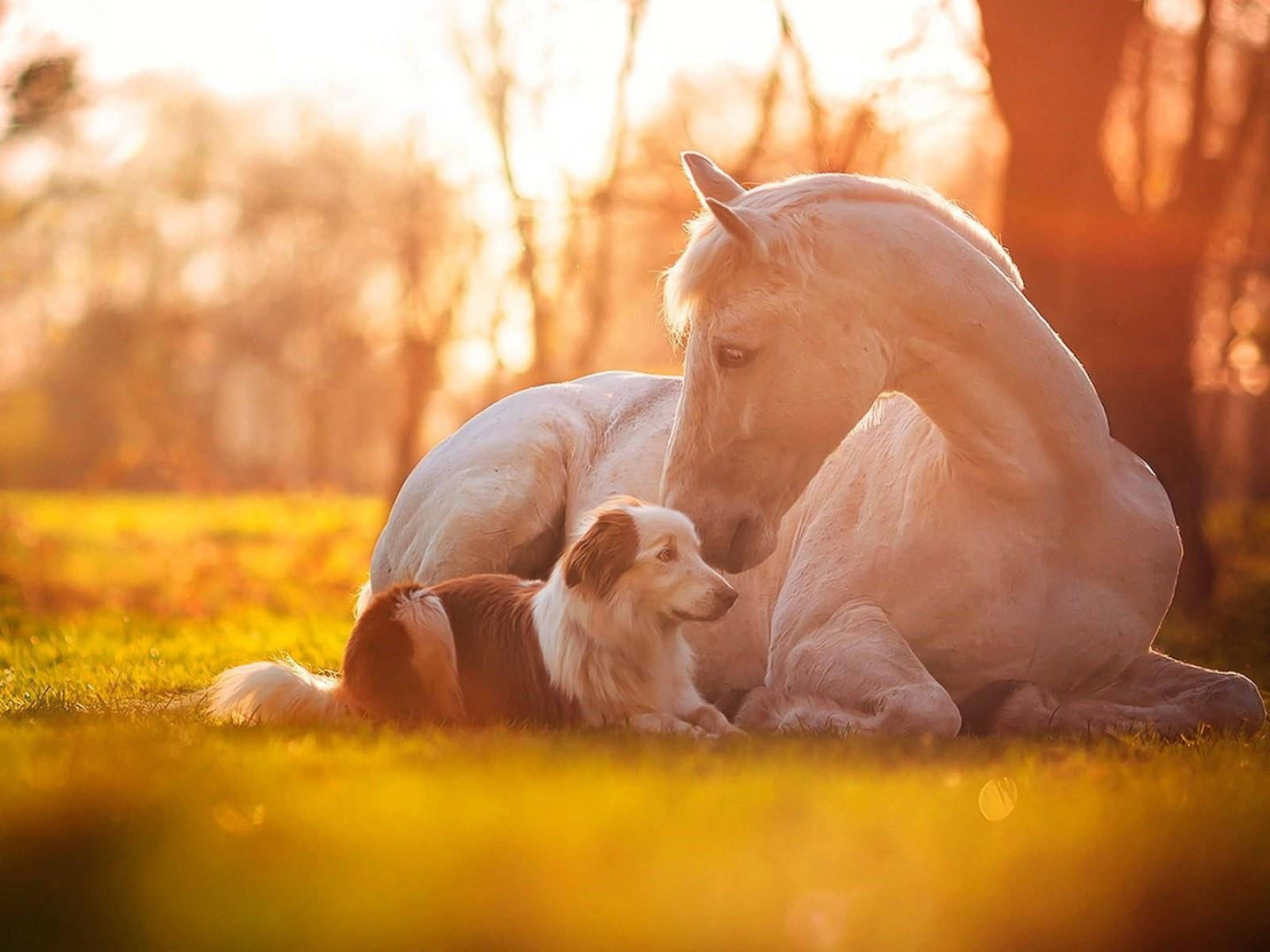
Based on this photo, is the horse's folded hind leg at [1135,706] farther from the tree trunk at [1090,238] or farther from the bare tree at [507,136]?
the bare tree at [507,136]

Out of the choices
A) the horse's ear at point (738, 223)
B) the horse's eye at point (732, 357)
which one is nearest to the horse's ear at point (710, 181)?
the horse's ear at point (738, 223)

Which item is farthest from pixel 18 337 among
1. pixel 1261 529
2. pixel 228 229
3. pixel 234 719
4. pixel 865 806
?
pixel 865 806

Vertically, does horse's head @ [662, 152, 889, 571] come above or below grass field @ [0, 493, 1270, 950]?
above

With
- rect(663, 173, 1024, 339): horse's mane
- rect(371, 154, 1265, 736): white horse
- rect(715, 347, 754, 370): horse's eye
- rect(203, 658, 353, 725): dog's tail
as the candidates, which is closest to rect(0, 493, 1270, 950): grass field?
rect(203, 658, 353, 725): dog's tail

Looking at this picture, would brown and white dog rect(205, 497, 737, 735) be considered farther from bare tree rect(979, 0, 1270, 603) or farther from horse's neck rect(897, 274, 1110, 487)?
bare tree rect(979, 0, 1270, 603)

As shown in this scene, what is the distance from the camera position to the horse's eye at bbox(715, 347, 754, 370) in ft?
14.5

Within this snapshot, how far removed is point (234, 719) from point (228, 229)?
942 inches

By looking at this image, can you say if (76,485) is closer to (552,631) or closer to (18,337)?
(18,337)

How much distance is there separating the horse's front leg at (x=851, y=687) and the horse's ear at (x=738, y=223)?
1.38m

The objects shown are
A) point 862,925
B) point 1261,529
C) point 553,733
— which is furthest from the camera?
point 1261,529

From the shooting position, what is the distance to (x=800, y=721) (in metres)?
4.51

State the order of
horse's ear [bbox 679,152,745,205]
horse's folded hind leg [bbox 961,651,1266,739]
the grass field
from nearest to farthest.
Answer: the grass field < horse's folded hind leg [bbox 961,651,1266,739] < horse's ear [bbox 679,152,745,205]

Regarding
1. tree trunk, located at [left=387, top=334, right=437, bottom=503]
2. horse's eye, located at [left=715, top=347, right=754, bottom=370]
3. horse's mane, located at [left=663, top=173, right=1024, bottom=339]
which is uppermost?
horse's mane, located at [left=663, top=173, right=1024, bottom=339]

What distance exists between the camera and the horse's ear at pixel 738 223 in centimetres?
429
